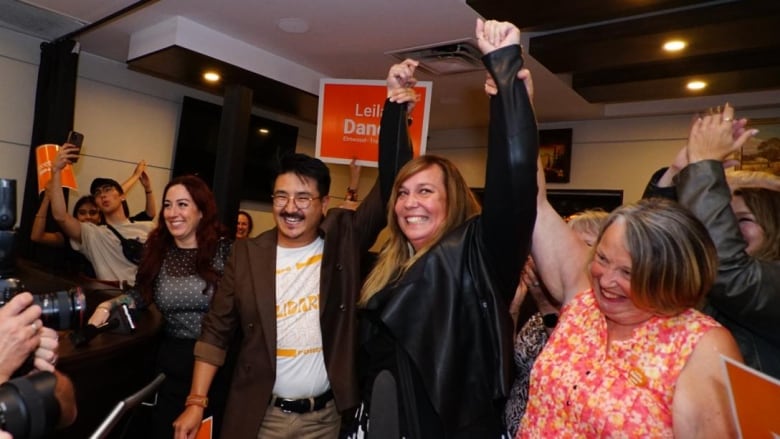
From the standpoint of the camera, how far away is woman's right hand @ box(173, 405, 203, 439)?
1653 mm

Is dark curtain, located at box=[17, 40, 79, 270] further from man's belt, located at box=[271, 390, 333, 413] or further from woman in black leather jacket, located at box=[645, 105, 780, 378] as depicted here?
woman in black leather jacket, located at box=[645, 105, 780, 378]

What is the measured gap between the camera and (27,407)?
3.02ft

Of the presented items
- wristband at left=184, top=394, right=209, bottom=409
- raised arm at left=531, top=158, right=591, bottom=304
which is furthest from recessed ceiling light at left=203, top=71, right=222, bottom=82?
raised arm at left=531, top=158, right=591, bottom=304

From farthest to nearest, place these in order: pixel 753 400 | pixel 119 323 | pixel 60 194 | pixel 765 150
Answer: pixel 765 150, pixel 60 194, pixel 119 323, pixel 753 400

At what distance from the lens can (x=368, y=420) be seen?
132cm

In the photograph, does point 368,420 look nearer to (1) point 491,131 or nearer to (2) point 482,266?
(2) point 482,266

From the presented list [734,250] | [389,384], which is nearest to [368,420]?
[389,384]

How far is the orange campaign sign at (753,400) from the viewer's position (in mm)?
618

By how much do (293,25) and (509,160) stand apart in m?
3.51

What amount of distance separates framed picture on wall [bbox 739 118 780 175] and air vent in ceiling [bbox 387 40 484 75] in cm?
318

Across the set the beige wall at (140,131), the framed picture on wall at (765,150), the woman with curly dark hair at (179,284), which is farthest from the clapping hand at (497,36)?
the framed picture on wall at (765,150)

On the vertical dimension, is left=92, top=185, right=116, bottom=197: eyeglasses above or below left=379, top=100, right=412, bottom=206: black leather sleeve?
below

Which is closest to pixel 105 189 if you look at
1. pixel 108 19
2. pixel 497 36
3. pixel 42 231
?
pixel 42 231

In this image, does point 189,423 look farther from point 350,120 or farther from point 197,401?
point 350,120
